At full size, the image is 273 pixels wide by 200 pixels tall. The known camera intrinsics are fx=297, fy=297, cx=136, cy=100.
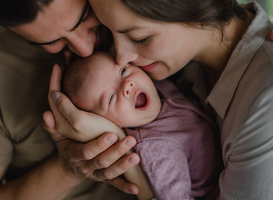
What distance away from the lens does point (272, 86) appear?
0.93 m

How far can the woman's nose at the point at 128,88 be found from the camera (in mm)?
1173

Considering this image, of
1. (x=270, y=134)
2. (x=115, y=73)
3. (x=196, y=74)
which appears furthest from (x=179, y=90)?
(x=270, y=134)

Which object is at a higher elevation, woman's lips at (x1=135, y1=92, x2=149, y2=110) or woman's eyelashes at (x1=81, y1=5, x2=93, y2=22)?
woman's eyelashes at (x1=81, y1=5, x2=93, y2=22)

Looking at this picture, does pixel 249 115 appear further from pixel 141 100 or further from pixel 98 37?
pixel 98 37

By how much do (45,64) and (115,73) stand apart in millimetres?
425

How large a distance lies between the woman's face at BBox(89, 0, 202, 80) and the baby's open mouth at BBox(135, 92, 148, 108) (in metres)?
0.11

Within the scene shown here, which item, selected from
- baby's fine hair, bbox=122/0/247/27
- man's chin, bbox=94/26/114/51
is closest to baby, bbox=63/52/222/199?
man's chin, bbox=94/26/114/51

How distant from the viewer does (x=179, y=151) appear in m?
1.19

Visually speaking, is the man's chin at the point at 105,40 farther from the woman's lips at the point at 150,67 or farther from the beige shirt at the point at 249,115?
the beige shirt at the point at 249,115

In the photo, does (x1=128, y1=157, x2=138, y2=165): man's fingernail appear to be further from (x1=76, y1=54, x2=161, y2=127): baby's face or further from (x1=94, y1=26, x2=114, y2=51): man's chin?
(x1=94, y1=26, x2=114, y2=51): man's chin

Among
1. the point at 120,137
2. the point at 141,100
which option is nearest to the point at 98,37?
the point at 141,100

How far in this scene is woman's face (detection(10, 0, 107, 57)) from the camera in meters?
1.01

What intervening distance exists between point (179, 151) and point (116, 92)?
0.35m

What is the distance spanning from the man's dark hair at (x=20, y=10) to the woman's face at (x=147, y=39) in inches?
7.0
